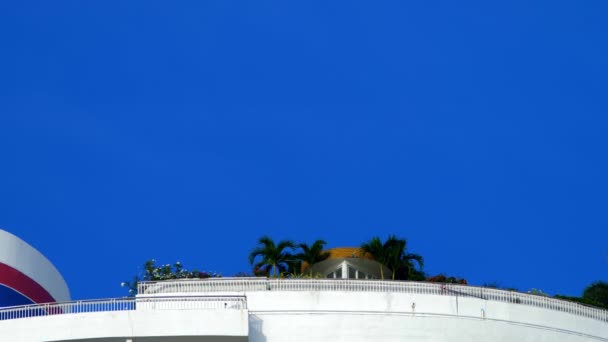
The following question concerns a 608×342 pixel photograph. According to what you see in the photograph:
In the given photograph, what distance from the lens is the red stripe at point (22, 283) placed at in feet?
208

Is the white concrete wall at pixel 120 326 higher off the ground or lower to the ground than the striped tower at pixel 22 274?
lower

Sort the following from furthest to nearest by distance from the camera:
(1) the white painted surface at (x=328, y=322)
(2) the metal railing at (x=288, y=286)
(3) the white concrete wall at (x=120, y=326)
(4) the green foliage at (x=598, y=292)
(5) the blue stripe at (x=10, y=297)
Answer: (4) the green foliage at (x=598, y=292)
(5) the blue stripe at (x=10, y=297)
(2) the metal railing at (x=288, y=286)
(1) the white painted surface at (x=328, y=322)
(3) the white concrete wall at (x=120, y=326)

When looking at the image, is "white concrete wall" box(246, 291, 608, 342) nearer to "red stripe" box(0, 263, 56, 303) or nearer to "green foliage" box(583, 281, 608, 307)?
"red stripe" box(0, 263, 56, 303)

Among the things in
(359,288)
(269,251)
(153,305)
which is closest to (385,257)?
(269,251)

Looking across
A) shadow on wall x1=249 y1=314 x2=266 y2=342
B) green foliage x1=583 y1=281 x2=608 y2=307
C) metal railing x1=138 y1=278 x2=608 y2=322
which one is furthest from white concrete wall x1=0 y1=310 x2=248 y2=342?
green foliage x1=583 y1=281 x2=608 y2=307

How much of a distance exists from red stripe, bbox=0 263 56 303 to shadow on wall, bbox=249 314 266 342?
421 inches

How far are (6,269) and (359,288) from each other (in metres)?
14.0

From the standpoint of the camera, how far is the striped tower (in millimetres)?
63406

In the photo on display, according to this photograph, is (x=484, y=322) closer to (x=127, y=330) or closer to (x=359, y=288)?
(x=359, y=288)

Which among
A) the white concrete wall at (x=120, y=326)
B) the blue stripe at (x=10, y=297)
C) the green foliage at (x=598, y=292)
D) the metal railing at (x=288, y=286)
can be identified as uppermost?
the green foliage at (x=598, y=292)

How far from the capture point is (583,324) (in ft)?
203

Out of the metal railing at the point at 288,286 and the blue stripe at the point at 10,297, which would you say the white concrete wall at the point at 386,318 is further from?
the blue stripe at the point at 10,297

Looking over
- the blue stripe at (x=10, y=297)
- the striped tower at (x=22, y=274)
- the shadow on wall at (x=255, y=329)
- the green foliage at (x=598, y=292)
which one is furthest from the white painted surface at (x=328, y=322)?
the green foliage at (x=598, y=292)

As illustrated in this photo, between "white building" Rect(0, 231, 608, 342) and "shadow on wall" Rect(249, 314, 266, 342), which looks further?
"shadow on wall" Rect(249, 314, 266, 342)
